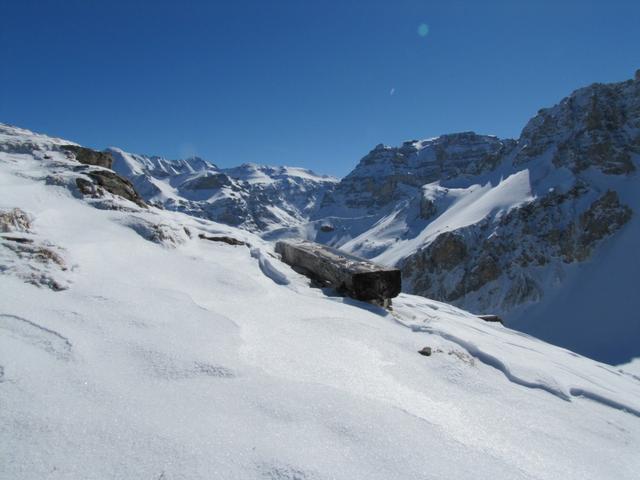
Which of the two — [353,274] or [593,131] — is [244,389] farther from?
[593,131]

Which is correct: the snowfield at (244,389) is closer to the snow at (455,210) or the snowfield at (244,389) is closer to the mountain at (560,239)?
the mountain at (560,239)

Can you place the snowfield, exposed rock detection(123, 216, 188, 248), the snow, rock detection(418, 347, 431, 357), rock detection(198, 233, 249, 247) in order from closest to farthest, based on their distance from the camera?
the snowfield → rock detection(418, 347, 431, 357) → exposed rock detection(123, 216, 188, 248) → rock detection(198, 233, 249, 247) → the snow

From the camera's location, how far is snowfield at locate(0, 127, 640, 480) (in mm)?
2541

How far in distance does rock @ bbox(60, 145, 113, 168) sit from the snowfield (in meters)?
6.40

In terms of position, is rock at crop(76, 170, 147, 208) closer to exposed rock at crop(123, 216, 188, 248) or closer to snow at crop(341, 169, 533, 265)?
exposed rock at crop(123, 216, 188, 248)

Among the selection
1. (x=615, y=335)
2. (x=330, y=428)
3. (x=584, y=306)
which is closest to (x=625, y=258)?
(x=584, y=306)

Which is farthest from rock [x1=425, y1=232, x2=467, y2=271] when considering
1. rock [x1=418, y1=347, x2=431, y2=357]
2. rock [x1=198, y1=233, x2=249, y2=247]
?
rock [x1=418, y1=347, x2=431, y2=357]

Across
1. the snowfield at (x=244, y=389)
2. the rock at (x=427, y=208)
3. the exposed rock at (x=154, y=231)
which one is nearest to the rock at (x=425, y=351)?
the snowfield at (x=244, y=389)

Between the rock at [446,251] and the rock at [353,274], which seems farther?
the rock at [446,251]

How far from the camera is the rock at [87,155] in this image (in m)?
12.0

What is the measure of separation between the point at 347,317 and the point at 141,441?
11.4 feet

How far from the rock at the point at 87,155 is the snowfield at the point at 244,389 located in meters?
6.40

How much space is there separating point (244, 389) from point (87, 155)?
1213 centimetres

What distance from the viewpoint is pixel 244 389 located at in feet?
10.8
